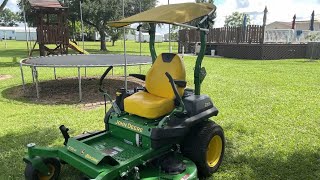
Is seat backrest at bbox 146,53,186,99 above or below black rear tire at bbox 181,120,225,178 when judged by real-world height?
above

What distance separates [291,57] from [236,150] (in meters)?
17.2

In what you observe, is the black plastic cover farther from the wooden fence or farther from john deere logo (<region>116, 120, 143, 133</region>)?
the wooden fence

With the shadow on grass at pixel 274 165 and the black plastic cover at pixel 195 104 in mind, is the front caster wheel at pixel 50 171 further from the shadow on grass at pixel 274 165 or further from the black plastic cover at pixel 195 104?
the shadow on grass at pixel 274 165

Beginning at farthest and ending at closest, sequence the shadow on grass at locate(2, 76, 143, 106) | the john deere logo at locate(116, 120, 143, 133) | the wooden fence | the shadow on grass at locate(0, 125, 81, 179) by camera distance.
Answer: the wooden fence, the shadow on grass at locate(2, 76, 143, 106), the shadow on grass at locate(0, 125, 81, 179), the john deere logo at locate(116, 120, 143, 133)

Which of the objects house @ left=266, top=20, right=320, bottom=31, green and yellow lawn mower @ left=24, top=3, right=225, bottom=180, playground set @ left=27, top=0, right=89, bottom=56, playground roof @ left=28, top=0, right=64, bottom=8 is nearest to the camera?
green and yellow lawn mower @ left=24, top=3, right=225, bottom=180

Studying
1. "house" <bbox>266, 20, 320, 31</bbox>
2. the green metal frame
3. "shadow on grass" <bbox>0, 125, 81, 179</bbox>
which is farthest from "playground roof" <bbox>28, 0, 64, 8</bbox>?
"house" <bbox>266, 20, 320, 31</bbox>

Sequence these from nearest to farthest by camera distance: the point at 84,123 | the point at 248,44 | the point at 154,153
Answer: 1. the point at 154,153
2. the point at 84,123
3. the point at 248,44

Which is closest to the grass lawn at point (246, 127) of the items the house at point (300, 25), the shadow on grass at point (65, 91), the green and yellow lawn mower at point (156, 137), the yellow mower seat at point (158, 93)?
the shadow on grass at point (65, 91)

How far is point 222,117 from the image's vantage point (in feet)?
19.3

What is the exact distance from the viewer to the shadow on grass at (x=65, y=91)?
725 centimetres

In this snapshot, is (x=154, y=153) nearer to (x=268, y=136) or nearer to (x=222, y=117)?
(x=268, y=136)

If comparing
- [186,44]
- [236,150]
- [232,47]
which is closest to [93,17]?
[186,44]

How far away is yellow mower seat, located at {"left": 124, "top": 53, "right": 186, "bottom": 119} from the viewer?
3.41m

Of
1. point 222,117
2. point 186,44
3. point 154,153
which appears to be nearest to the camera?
point 154,153
